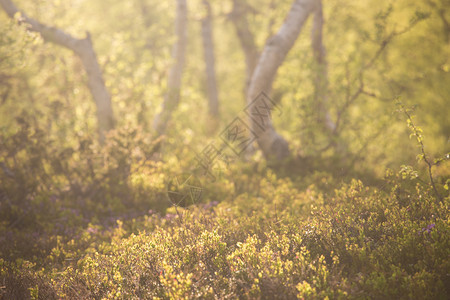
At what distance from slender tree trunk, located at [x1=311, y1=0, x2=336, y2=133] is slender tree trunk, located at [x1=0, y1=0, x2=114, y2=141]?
566cm

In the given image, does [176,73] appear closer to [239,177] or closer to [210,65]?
[239,177]

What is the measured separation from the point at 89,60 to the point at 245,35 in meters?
6.00

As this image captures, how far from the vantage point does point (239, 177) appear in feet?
23.4

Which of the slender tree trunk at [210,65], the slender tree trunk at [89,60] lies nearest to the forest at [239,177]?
the slender tree trunk at [89,60]

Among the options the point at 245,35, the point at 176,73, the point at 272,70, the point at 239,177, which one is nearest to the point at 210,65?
the point at 245,35

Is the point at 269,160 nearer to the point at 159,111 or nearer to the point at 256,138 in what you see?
the point at 256,138

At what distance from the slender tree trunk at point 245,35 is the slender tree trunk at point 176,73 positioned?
2.99 meters

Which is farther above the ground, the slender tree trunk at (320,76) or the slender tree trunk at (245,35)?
the slender tree trunk at (245,35)

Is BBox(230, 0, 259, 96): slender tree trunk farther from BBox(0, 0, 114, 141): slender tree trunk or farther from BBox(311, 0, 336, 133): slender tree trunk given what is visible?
BBox(0, 0, 114, 141): slender tree trunk

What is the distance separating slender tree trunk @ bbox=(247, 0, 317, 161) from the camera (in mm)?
7832

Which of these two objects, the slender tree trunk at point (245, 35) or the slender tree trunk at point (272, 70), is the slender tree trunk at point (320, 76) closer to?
the slender tree trunk at point (272, 70)

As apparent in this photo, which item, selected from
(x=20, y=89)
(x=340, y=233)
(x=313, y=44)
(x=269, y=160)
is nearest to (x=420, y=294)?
(x=340, y=233)

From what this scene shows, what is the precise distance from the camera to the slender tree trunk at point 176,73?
9.37m

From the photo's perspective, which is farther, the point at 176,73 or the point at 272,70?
the point at 176,73
